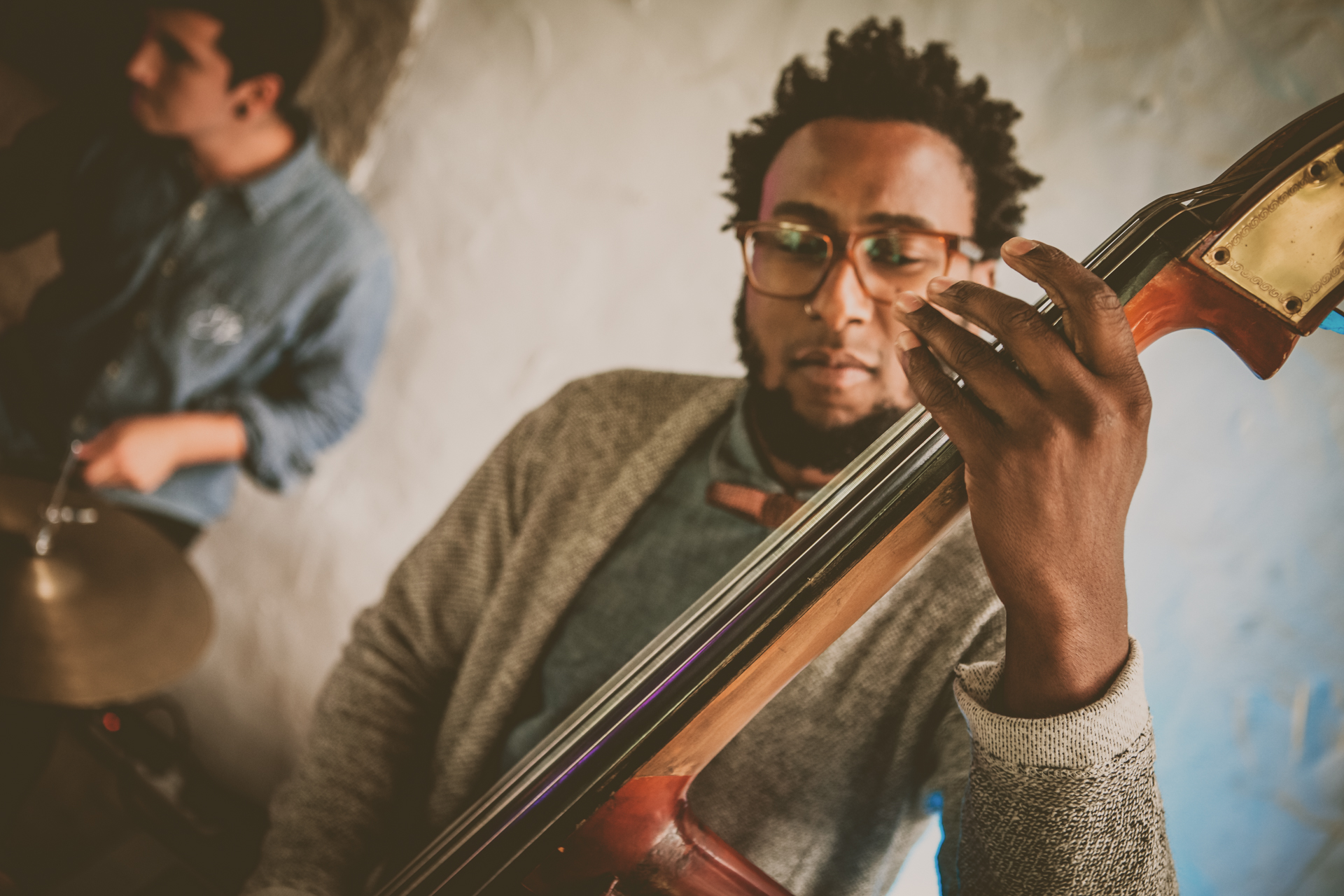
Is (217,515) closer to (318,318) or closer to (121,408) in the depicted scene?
(121,408)

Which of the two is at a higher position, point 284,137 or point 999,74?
point 999,74

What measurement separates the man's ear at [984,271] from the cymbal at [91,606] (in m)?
1.24

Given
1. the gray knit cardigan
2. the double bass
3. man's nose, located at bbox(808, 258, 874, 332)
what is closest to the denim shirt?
the gray knit cardigan

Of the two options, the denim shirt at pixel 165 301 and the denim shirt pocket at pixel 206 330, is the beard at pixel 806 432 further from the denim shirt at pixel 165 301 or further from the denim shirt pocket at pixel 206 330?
the denim shirt pocket at pixel 206 330

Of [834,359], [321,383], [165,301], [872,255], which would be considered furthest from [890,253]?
[165,301]

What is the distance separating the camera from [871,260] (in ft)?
2.29

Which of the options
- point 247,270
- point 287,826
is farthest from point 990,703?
point 247,270

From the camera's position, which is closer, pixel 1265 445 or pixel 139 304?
pixel 1265 445

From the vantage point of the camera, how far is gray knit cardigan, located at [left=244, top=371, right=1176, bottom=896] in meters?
0.42

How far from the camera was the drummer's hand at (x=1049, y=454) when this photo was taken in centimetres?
36

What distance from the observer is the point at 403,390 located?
130 centimetres

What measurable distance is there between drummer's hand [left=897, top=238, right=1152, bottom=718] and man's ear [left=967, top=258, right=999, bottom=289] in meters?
0.36

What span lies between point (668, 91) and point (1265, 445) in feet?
2.90

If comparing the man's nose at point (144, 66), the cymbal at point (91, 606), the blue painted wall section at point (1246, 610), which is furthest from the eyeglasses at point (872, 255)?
the man's nose at point (144, 66)
